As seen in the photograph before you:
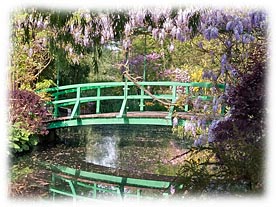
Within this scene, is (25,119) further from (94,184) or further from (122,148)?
(94,184)

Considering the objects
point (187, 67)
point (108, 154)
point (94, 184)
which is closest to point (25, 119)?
point (108, 154)

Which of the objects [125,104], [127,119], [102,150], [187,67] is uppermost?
[187,67]

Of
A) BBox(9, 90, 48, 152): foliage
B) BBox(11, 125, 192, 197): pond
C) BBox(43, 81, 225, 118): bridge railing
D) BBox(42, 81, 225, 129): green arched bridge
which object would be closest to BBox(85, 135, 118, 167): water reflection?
BBox(11, 125, 192, 197): pond

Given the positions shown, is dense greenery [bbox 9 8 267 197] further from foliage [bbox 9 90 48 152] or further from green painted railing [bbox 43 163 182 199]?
green painted railing [bbox 43 163 182 199]

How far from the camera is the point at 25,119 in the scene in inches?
191

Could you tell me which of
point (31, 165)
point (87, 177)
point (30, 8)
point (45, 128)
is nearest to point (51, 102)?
point (45, 128)

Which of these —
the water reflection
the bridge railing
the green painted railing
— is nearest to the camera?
the green painted railing

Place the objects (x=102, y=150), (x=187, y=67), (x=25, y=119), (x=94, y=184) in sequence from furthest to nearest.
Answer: (x=187, y=67) < (x=102, y=150) < (x=25, y=119) < (x=94, y=184)

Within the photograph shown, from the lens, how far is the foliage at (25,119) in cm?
458

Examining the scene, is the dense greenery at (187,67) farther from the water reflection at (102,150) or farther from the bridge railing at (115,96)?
the water reflection at (102,150)

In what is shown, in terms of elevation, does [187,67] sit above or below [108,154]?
above

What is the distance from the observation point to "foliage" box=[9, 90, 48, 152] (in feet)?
15.0

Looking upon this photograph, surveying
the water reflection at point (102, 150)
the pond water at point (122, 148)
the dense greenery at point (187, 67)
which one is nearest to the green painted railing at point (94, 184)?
the pond water at point (122, 148)

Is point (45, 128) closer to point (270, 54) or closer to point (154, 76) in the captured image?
point (154, 76)
